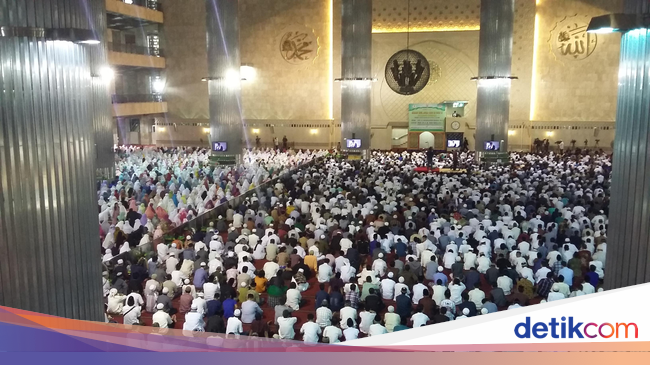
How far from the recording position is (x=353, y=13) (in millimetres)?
22188

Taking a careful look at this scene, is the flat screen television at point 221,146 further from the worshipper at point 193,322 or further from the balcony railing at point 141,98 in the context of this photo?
the worshipper at point 193,322

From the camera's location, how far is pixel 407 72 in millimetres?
26906

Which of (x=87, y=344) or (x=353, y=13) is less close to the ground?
(x=353, y=13)

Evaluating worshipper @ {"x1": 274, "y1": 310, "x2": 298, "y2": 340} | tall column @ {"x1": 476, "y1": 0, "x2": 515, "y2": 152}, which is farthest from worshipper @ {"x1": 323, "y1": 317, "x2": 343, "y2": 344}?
tall column @ {"x1": 476, "y1": 0, "x2": 515, "y2": 152}

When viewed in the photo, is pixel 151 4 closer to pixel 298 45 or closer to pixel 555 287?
A: pixel 298 45

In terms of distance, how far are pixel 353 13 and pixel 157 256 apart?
15.1 metres

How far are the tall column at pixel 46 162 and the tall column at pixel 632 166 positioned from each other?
4631 mm

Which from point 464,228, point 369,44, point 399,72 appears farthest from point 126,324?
point 399,72

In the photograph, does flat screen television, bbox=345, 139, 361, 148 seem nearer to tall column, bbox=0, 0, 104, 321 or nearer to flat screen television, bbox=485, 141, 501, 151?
flat screen television, bbox=485, 141, 501, 151

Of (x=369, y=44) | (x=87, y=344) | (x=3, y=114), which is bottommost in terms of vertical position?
(x=87, y=344)

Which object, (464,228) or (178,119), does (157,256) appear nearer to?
(464,228)

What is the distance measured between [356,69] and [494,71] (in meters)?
5.19

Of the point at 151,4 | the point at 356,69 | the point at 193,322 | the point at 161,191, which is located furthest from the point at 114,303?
the point at 151,4

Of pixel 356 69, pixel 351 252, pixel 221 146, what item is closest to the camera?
pixel 351 252
